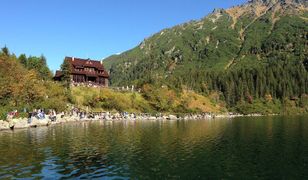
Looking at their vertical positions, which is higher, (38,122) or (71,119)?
(71,119)

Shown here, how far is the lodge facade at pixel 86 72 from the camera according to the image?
466 ft

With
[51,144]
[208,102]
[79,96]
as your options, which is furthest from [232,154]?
[208,102]

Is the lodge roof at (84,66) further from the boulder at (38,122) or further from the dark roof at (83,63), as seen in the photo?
the boulder at (38,122)

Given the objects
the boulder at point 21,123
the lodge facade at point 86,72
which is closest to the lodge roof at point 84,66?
the lodge facade at point 86,72

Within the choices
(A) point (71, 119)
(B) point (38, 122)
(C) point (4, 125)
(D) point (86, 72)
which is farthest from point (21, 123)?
(D) point (86, 72)

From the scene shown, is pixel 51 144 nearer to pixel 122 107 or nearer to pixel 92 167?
pixel 92 167

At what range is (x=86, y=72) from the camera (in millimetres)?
145500

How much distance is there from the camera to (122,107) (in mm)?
130875

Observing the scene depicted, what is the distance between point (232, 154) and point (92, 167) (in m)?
18.0

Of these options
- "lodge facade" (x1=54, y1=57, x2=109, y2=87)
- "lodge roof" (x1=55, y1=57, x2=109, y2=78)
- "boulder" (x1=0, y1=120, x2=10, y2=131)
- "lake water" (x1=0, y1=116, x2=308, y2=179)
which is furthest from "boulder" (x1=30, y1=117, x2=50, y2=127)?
"lodge roof" (x1=55, y1=57, x2=109, y2=78)

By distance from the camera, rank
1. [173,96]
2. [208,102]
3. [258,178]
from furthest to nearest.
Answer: [208,102] → [173,96] → [258,178]

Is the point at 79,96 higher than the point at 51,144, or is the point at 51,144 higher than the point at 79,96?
the point at 79,96

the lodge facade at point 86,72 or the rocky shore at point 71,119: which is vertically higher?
the lodge facade at point 86,72

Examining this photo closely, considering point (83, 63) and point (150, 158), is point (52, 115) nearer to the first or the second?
point (83, 63)
